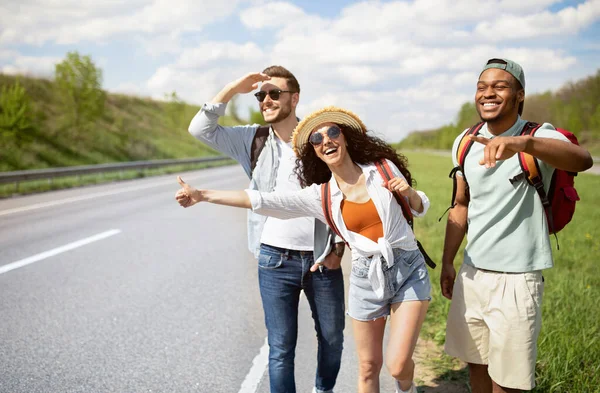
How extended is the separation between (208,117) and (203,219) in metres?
9.17

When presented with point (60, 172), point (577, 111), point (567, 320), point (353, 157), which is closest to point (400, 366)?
point (353, 157)

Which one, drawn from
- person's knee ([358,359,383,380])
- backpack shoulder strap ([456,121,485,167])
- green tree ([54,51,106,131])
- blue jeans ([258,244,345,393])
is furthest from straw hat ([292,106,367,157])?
green tree ([54,51,106,131])

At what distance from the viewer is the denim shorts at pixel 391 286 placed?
2932 mm

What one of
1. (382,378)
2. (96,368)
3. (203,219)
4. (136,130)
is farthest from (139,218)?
(136,130)

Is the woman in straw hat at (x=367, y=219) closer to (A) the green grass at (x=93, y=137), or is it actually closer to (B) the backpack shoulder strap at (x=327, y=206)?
(B) the backpack shoulder strap at (x=327, y=206)

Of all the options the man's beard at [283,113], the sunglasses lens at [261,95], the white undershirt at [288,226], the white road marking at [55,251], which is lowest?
the white road marking at [55,251]

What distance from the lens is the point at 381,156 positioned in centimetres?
317

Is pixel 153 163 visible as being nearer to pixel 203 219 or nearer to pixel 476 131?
pixel 203 219

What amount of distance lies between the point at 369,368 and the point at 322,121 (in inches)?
54.4

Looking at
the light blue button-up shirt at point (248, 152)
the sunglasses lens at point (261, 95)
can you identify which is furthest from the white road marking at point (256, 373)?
the sunglasses lens at point (261, 95)

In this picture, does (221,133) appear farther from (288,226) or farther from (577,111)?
(577,111)

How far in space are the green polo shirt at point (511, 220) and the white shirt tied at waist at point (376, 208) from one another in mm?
371

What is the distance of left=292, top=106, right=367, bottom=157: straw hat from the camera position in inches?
124

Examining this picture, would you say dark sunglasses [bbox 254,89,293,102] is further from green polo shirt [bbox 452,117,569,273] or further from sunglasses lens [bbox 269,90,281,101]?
green polo shirt [bbox 452,117,569,273]
